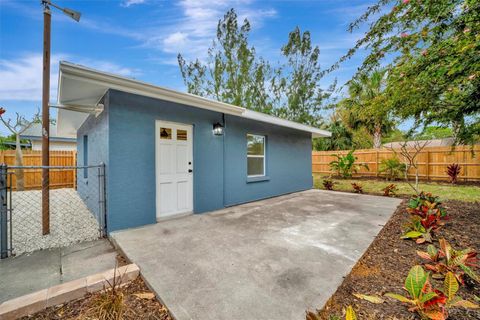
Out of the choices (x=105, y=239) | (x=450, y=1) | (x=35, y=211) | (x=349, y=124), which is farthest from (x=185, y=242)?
(x=349, y=124)

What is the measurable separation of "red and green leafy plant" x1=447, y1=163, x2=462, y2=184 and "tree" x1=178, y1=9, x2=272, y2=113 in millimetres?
10210

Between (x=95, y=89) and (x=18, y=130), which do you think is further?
(x=18, y=130)

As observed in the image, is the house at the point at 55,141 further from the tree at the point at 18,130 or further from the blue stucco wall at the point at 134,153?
the blue stucco wall at the point at 134,153

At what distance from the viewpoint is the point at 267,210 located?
517cm

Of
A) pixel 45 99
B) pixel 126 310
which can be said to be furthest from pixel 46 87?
pixel 126 310

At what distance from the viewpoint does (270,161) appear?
6.97 m

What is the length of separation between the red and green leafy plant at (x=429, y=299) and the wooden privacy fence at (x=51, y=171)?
11.8 meters

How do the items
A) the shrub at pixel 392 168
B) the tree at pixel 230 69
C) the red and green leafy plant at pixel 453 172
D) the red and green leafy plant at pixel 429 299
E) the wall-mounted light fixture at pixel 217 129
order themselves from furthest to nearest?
1. the tree at pixel 230 69
2. the shrub at pixel 392 168
3. the red and green leafy plant at pixel 453 172
4. the wall-mounted light fixture at pixel 217 129
5. the red and green leafy plant at pixel 429 299

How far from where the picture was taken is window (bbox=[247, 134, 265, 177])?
636 centimetres

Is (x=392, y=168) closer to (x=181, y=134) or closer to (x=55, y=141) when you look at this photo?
(x=181, y=134)

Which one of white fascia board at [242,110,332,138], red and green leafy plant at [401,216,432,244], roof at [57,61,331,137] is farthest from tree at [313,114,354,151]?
roof at [57,61,331,137]

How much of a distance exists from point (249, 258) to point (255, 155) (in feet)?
13.9

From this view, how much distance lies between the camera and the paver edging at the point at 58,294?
1.72 meters

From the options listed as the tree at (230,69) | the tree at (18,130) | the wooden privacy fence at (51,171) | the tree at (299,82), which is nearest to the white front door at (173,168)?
the wooden privacy fence at (51,171)
